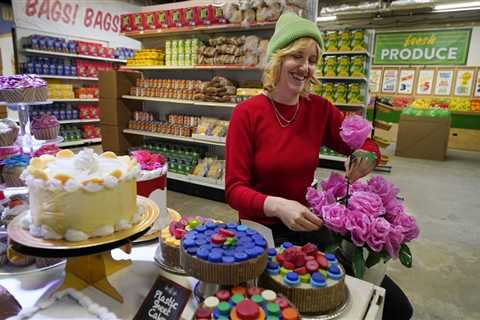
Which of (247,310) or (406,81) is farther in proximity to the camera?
(406,81)

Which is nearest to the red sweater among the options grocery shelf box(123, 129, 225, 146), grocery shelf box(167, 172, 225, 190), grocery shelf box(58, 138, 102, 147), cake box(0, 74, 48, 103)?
cake box(0, 74, 48, 103)

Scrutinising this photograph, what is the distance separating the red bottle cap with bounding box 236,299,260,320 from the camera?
70 cm

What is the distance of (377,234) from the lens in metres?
0.97

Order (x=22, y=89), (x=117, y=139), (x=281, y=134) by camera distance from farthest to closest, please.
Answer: (x=117, y=139)
(x=22, y=89)
(x=281, y=134)

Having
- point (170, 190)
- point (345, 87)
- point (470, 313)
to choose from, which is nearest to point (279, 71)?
point (470, 313)

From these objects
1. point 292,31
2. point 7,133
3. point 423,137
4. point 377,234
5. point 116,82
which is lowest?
point 423,137

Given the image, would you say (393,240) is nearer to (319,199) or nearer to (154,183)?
(319,199)

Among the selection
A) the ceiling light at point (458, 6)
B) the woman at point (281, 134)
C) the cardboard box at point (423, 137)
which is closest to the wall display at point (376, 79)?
the ceiling light at point (458, 6)

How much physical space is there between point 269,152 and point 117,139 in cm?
405

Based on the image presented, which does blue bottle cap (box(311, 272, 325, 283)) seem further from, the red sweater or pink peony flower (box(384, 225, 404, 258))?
the red sweater

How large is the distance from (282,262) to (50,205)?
0.64m

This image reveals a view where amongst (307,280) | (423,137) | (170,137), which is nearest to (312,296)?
(307,280)

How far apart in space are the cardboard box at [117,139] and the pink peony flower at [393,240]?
15.1 ft

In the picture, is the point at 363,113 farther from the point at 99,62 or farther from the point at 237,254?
the point at 99,62
